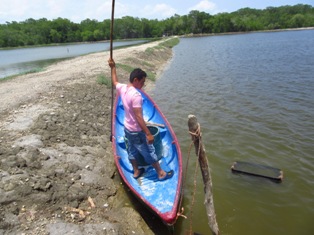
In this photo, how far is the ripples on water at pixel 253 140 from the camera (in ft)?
18.1

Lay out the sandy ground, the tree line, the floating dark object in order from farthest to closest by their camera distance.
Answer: the tree line
the floating dark object
the sandy ground

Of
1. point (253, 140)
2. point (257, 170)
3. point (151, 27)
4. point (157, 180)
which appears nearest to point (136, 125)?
point (157, 180)

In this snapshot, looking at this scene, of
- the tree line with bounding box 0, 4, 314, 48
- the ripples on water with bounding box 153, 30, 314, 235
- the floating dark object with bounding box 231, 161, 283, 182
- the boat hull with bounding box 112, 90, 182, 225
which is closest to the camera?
the boat hull with bounding box 112, 90, 182, 225

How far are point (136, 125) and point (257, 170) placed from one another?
3616 millimetres

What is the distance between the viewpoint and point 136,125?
5266 millimetres

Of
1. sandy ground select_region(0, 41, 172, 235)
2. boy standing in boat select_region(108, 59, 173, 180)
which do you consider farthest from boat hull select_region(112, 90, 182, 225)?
sandy ground select_region(0, 41, 172, 235)

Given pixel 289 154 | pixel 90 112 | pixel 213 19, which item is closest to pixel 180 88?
pixel 90 112

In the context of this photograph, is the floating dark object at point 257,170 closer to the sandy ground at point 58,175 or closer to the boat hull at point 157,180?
the boat hull at point 157,180

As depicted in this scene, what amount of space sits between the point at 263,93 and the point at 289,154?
710cm

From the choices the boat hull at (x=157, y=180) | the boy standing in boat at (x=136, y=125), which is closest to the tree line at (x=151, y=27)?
the boat hull at (x=157, y=180)

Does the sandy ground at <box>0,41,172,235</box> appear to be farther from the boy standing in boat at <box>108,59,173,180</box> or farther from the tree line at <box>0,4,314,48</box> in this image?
the tree line at <box>0,4,314,48</box>

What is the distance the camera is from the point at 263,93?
46.4 ft

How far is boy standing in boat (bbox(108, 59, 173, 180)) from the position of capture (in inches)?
191

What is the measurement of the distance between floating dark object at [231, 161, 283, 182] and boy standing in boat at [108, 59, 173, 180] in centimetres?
216
